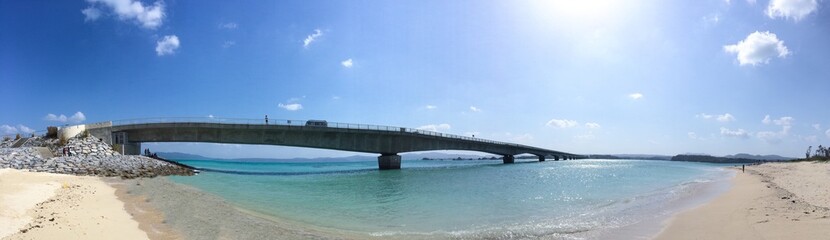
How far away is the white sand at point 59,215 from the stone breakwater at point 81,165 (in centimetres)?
1232


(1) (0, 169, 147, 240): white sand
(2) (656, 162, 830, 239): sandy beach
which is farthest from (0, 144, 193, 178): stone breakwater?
(2) (656, 162, 830, 239): sandy beach

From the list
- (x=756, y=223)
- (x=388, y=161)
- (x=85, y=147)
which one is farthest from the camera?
(x=388, y=161)

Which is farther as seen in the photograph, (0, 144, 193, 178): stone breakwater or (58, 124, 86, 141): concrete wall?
(58, 124, 86, 141): concrete wall

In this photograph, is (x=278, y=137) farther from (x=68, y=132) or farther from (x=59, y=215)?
(x=59, y=215)

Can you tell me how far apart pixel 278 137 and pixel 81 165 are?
826 inches

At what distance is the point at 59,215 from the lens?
10234 mm

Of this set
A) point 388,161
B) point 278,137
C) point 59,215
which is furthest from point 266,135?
point 59,215

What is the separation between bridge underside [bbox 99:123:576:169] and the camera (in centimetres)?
4434

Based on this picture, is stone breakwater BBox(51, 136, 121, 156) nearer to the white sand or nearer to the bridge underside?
the bridge underside

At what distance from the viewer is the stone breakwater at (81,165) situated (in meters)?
25.8

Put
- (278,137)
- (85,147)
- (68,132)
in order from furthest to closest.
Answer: (278,137)
(68,132)
(85,147)

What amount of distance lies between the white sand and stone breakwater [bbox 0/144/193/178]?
1232cm

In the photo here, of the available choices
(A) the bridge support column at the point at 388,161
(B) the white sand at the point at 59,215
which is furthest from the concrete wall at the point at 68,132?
(A) the bridge support column at the point at 388,161

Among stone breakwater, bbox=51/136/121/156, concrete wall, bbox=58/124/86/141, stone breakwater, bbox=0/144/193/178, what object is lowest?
stone breakwater, bbox=0/144/193/178
